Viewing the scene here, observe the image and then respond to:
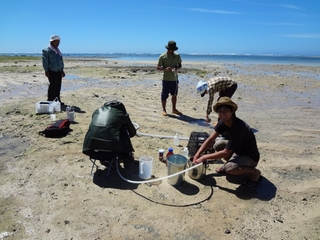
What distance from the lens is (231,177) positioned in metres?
4.02

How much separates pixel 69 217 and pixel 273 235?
240cm

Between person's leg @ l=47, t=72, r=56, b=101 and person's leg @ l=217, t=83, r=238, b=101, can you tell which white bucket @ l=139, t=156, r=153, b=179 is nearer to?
person's leg @ l=217, t=83, r=238, b=101

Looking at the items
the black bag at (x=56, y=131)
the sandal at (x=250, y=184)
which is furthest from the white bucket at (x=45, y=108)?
the sandal at (x=250, y=184)

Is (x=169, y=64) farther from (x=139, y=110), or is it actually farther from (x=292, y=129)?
(x=292, y=129)

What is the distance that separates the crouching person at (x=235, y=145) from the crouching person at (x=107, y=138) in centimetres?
115

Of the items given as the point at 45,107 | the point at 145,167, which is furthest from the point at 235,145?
the point at 45,107

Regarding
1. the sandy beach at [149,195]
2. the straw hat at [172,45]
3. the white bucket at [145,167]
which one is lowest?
the sandy beach at [149,195]

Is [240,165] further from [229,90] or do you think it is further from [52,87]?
[52,87]

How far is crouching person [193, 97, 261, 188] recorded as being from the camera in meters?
3.44

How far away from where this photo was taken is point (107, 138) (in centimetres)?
363

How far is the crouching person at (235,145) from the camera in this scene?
3.44 metres

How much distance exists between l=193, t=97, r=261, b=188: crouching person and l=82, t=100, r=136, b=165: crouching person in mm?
1150

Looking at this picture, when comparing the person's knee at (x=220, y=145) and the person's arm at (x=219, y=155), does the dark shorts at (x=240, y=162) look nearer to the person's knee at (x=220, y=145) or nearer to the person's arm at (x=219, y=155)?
the person's arm at (x=219, y=155)

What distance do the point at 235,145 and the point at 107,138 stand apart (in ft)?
6.01
